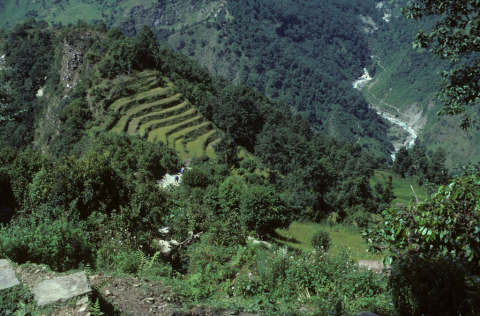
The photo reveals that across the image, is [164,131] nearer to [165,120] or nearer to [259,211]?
[165,120]

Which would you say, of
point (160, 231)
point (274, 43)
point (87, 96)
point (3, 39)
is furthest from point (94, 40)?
point (274, 43)

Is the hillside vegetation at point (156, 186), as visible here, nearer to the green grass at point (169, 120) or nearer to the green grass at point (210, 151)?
the green grass at point (169, 120)

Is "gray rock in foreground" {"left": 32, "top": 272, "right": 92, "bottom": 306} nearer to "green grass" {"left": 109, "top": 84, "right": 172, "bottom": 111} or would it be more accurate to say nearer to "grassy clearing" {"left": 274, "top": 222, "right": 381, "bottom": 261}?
"grassy clearing" {"left": 274, "top": 222, "right": 381, "bottom": 261}

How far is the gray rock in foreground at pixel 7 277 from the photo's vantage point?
540 centimetres

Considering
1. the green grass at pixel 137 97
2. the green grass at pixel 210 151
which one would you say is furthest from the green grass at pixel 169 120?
the green grass at pixel 210 151

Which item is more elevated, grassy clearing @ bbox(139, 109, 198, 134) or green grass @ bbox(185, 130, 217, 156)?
grassy clearing @ bbox(139, 109, 198, 134)

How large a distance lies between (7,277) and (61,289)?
3.45 ft

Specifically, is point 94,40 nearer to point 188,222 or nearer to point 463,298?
point 188,222

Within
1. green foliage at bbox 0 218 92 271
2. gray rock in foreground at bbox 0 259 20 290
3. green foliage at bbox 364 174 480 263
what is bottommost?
green foliage at bbox 0 218 92 271

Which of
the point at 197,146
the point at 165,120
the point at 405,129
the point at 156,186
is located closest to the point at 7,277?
the point at 156,186

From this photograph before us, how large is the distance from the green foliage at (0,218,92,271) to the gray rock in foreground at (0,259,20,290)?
0.78 meters

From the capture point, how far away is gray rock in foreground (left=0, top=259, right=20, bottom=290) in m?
5.40

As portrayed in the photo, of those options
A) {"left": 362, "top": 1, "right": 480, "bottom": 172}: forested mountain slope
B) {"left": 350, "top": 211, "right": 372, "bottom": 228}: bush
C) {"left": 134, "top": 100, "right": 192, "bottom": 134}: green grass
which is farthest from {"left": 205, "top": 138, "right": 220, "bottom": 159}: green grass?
{"left": 362, "top": 1, "right": 480, "bottom": 172}: forested mountain slope

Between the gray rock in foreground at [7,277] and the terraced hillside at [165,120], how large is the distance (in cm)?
3903
